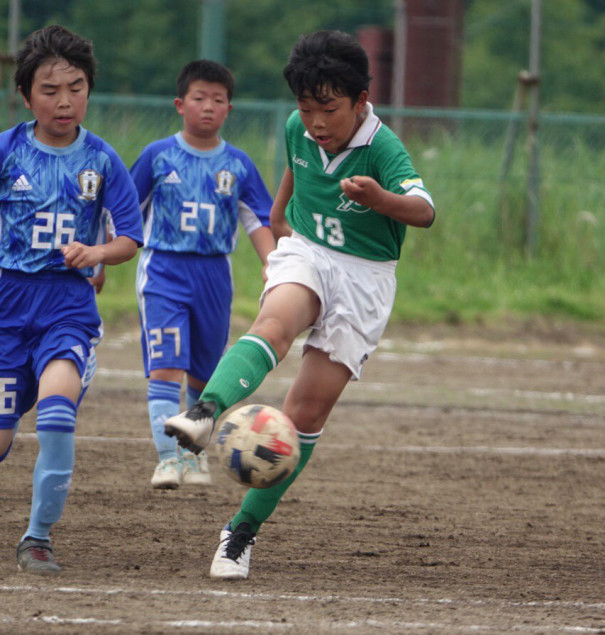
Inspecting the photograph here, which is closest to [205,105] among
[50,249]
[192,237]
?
[192,237]

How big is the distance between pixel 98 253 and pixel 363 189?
3.57 feet

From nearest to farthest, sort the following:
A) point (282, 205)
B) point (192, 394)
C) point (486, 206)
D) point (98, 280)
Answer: point (282, 205)
point (98, 280)
point (192, 394)
point (486, 206)

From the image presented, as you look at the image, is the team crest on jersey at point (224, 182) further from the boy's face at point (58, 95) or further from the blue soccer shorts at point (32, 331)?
the blue soccer shorts at point (32, 331)

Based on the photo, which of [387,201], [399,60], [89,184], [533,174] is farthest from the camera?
[399,60]

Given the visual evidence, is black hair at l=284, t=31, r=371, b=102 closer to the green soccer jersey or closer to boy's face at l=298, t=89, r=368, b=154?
boy's face at l=298, t=89, r=368, b=154

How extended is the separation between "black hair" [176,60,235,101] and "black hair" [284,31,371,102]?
81.8 inches

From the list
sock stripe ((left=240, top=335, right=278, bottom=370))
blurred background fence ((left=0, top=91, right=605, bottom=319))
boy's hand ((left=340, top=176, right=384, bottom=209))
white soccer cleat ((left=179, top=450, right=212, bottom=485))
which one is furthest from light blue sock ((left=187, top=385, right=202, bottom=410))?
blurred background fence ((left=0, top=91, right=605, bottom=319))

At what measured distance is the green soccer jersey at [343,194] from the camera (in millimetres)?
4738

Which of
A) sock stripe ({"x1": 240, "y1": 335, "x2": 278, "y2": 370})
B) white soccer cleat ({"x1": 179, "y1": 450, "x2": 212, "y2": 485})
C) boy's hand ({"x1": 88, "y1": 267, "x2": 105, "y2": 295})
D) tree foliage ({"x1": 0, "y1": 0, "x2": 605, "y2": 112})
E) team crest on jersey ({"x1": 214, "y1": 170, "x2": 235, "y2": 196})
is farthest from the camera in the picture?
tree foliage ({"x1": 0, "y1": 0, "x2": 605, "y2": 112})

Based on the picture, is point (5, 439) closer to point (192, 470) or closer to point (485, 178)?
point (192, 470)

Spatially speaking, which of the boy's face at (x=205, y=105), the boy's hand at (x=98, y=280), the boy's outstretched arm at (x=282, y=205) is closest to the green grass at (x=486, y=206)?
the boy's face at (x=205, y=105)

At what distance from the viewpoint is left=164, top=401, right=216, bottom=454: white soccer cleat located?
396 cm

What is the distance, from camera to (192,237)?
6.61m

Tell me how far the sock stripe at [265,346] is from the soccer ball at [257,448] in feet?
0.66
